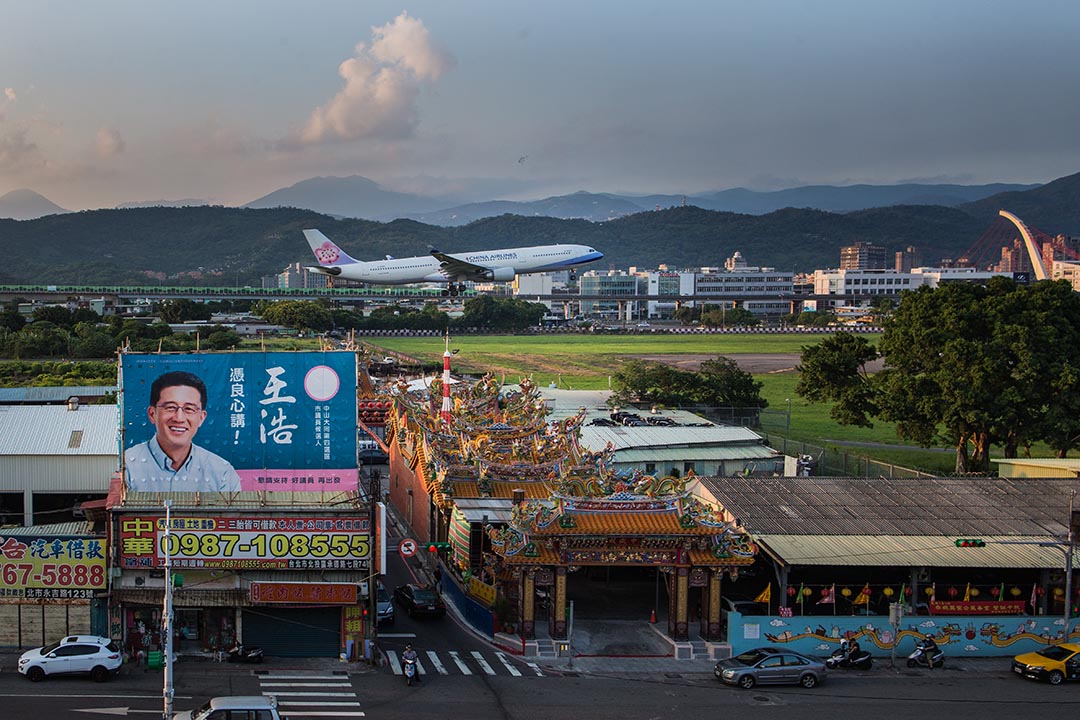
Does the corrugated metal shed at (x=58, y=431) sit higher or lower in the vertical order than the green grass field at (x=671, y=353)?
higher

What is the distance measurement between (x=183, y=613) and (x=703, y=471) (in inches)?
1093

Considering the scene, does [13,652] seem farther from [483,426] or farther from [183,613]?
[483,426]

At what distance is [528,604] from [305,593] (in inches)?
238

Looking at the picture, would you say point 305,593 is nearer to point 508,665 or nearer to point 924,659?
point 508,665

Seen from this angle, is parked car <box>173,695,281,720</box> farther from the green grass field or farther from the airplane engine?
the airplane engine

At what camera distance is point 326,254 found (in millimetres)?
157875

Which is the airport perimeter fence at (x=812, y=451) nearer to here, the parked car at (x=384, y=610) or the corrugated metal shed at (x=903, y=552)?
the corrugated metal shed at (x=903, y=552)

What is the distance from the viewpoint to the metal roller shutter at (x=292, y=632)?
26.5 meters

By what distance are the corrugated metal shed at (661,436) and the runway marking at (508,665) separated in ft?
70.6

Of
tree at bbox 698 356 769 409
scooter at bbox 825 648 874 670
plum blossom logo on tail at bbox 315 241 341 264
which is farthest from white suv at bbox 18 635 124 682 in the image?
plum blossom logo on tail at bbox 315 241 341 264

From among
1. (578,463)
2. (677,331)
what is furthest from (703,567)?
(677,331)

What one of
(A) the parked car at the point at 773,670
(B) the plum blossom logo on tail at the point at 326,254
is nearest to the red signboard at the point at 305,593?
(A) the parked car at the point at 773,670

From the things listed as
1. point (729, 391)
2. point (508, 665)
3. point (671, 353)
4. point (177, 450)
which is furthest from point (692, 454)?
point (671, 353)

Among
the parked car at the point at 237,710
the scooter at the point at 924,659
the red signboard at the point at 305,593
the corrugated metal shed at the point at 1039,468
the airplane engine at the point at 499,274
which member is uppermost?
the airplane engine at the point at 499,274
